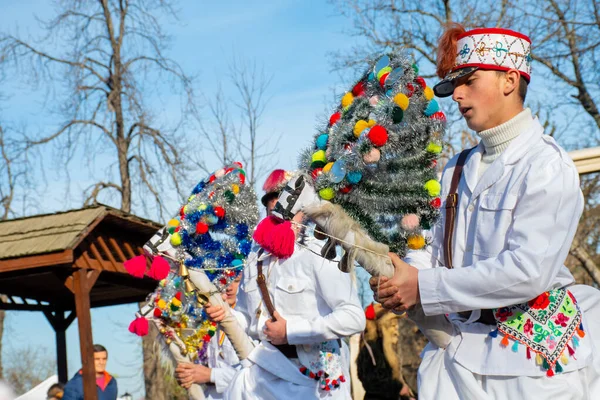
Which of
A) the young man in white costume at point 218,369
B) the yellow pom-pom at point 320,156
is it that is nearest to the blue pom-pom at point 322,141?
the yellow pom-pom at point 320,156

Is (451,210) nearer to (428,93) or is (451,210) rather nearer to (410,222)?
(410,222)

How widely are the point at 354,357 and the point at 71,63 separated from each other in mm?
9943

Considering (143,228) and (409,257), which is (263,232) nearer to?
(409,257)

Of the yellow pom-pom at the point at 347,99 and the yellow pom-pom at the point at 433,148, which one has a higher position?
the yellow pom-pom at the point at 347,99

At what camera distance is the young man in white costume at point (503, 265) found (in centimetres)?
331

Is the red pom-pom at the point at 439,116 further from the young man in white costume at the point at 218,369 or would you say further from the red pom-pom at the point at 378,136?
the young man in white costume at the point at 218,369

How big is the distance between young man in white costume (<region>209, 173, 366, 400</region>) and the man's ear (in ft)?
6.67

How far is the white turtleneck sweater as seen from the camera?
3.63 meters

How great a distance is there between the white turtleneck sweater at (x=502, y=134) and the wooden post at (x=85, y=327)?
833 cm

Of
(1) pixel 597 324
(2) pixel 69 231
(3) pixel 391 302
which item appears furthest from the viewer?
(2) pixel 69 231

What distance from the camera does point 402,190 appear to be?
11.3ft

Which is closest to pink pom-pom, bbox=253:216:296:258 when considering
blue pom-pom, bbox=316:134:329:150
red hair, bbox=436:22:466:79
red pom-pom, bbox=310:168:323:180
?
red pom-pom, bbox=310:168:323:180

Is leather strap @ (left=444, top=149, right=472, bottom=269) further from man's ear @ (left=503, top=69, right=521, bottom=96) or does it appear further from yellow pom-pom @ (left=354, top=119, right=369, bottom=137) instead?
yellow pom-pom @ (left=354, top=119, right=369, bottom=137)

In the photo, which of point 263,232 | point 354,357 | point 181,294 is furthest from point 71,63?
point 263,232
